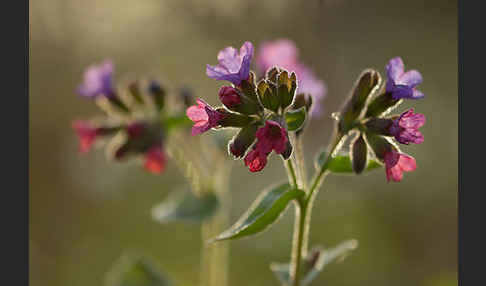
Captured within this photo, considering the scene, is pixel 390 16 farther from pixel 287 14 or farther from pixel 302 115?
pixel 302 115

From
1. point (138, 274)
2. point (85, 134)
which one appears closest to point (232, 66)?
point (85, 134)

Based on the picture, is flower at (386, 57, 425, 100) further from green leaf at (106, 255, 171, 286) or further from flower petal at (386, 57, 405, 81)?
green leaf at (106, 255, 171, 286)

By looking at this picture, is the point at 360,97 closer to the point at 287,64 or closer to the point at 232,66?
the point at 232,66

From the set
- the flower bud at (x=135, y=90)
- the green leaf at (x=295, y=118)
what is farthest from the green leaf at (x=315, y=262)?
the flower bud at (x=135, y=90)

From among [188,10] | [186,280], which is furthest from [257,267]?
[188,10]

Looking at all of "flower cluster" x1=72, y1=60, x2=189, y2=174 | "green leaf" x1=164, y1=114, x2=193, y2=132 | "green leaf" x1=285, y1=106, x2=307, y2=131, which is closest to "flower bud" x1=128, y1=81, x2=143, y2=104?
"flower cluster" x1=72, y1=60, x2=189, y2=174

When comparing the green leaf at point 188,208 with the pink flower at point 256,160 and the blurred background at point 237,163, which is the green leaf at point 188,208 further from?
the blurred background at point 237,163
